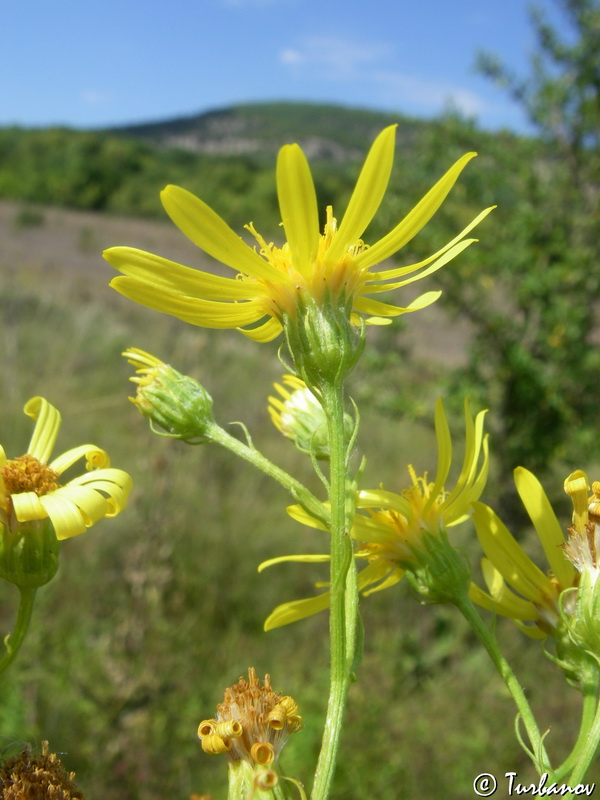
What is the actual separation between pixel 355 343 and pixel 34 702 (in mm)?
3334

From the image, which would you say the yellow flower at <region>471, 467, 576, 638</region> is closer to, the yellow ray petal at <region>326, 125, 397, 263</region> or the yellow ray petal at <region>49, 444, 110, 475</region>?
the yellow ray petal at <region>326, 125, 397, 263</region>

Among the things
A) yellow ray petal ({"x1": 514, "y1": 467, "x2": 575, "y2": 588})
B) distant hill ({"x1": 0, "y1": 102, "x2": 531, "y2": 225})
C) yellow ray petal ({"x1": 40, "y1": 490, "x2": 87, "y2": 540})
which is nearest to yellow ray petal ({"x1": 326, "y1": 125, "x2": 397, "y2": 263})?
yellow ray petal ({"x1": 514, "y1": 467, "x2": 575, "y2": 588})

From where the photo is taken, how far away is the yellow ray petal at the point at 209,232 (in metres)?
1.04

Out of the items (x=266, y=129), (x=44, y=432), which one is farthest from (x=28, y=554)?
(x=266, y=129)

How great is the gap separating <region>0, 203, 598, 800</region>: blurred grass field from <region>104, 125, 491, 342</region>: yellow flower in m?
0.69

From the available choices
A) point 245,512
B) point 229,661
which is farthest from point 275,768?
point 245,512

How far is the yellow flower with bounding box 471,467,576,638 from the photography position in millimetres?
1227

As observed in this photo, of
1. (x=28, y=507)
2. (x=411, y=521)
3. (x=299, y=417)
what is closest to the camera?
(x=28, y=507)

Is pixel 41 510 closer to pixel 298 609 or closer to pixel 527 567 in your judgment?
pixel 298 609

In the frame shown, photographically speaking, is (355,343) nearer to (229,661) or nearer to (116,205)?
(229,661)

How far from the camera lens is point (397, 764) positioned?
4016mm

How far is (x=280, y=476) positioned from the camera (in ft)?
3.63

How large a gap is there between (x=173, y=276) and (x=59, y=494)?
39cm
